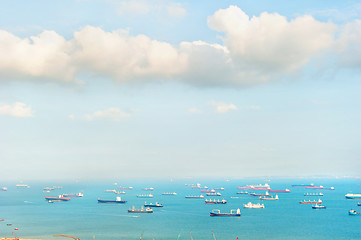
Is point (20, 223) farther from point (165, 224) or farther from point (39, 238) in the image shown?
point (165, 224)

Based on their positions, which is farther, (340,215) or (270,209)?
(270,209)

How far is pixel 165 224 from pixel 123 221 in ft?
56.0

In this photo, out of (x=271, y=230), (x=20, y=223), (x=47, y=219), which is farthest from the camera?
(x=47, y=219)

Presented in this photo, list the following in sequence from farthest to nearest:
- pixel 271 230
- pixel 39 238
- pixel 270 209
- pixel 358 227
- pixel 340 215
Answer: pixel 270 209, pixel 340 215, pixel 358 227, pixel 271 230, pixel 39 238

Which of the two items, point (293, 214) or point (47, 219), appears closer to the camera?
point (47, 219)

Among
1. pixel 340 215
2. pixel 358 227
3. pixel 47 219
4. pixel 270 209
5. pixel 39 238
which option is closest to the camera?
Answer: pixel 39 238

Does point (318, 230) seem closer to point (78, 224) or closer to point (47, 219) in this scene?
point (78, 224)

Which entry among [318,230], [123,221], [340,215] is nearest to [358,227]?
[318,230]

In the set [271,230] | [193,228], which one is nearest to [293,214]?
[271,230]

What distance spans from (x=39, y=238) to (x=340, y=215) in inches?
4724

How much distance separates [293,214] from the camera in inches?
6024

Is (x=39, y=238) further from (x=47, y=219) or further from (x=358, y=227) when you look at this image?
(x=358, y=227)

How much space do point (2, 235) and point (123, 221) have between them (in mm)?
41544

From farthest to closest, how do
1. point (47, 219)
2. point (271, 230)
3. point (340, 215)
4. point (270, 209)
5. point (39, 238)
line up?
point (270, 209) → point (340, 215) → point (47, 219) → point (271, 230) → point (39, 238)
